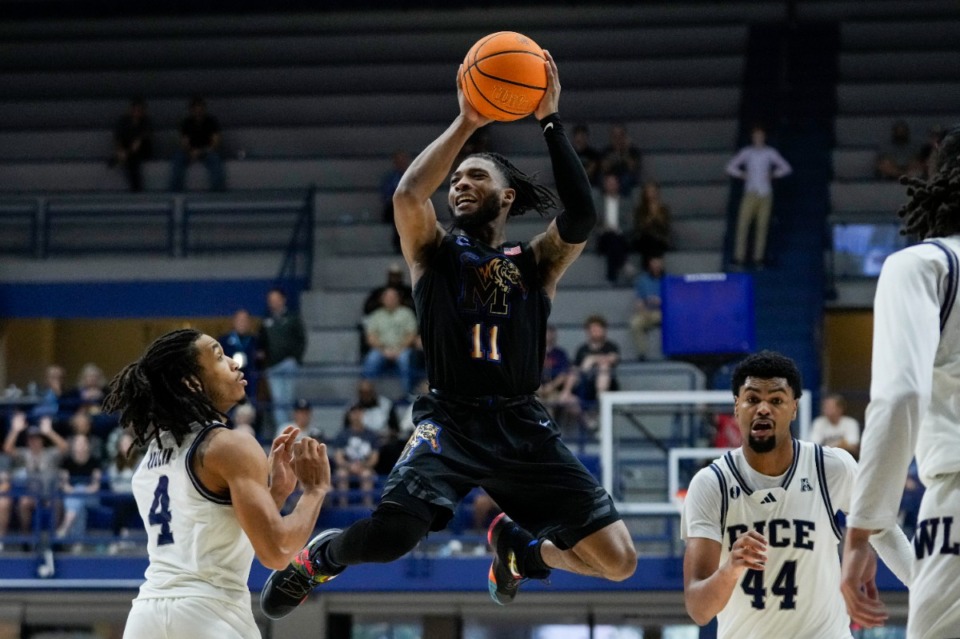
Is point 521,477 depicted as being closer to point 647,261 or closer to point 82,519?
point 82,519

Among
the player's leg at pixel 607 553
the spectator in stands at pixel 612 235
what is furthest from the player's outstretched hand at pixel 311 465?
the spectator in stands at pixel 612 235

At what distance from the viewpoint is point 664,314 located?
11.4 metres

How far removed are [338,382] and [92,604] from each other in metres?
3.85

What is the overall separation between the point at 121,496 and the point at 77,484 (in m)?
0.68

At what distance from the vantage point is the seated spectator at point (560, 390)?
13.5 meters

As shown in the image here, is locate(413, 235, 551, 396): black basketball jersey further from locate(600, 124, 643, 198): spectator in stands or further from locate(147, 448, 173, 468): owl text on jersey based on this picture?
locate(600, 124, 643, 198): spectator in stands

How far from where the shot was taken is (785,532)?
17.6 ft

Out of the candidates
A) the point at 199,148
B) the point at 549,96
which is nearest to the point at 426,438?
the point at 549,96

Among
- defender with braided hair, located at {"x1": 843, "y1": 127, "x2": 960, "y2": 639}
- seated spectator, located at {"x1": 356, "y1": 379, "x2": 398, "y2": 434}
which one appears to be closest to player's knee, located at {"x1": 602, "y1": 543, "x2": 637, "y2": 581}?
defender with braided hair, located at {"x1": 843, "y1": 127, "x2": 960, "y2": 639}

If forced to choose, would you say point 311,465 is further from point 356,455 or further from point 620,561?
point 356,455

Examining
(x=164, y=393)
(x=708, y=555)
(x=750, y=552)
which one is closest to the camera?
(x=750, y=552)

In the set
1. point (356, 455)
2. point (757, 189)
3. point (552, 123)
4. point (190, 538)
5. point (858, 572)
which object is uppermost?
point (757, 189)

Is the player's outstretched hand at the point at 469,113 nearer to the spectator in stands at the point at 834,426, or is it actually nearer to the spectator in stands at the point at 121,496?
the spectator in stands at the point at 834,426

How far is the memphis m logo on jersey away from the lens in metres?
5.69
